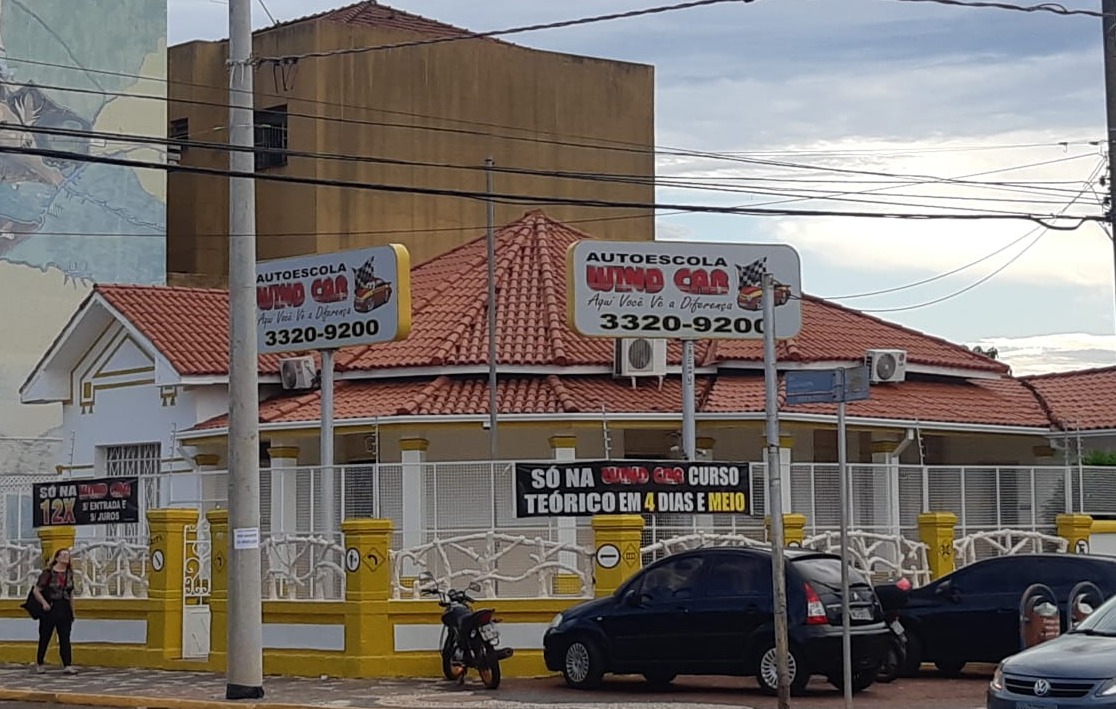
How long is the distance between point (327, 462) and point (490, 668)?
5.30 meters

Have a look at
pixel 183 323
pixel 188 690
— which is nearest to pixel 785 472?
pixel 188 690

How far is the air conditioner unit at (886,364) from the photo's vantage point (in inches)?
1155

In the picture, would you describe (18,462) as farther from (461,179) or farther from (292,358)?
(292,358)

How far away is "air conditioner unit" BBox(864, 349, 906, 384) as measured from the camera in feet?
96.2

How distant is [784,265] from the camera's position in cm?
2616

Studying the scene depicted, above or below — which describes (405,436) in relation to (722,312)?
below

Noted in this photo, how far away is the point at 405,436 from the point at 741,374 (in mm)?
5950

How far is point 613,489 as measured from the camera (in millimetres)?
21797

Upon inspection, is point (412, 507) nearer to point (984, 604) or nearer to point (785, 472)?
point (785, 472)

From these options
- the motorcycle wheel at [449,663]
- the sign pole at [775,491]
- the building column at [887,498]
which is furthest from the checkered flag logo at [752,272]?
the sign pole at [775,491]

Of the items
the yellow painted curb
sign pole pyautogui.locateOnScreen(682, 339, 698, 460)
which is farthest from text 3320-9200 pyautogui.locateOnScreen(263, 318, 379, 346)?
the yellow painted curb

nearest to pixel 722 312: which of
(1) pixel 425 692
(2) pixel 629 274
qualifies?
(2) pixel 629 274

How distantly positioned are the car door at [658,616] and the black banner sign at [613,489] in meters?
2.43

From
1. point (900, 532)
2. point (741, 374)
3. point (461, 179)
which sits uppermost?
point (461, 179)
